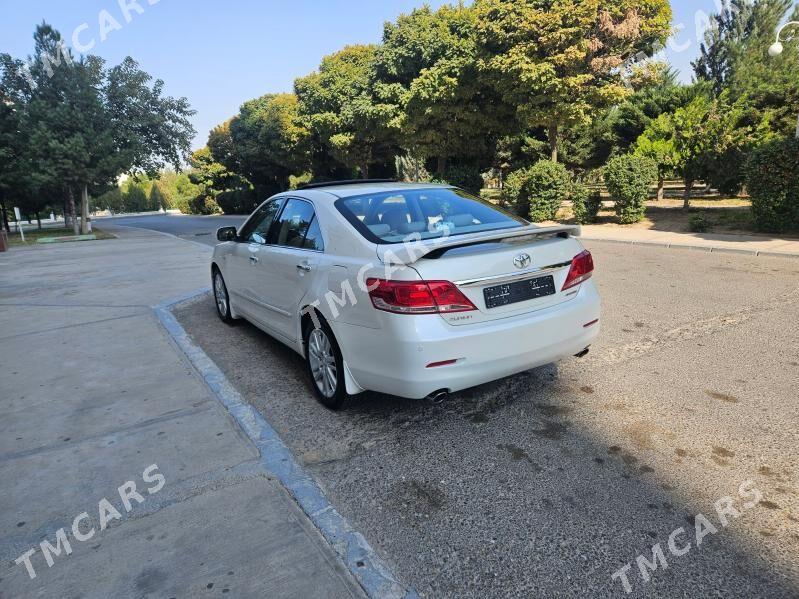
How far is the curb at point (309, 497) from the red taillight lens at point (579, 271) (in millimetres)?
2029

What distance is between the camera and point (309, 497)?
274 centimetres

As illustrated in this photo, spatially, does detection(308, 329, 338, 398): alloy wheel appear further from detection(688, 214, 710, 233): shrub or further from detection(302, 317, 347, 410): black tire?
detection(688, 214, 710, 233): shrub

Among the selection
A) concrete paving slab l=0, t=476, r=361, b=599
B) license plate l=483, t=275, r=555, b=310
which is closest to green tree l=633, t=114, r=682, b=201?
license plate l=483, t=275, r=555, b=310

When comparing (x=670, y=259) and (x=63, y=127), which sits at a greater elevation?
(x=63, y=127)

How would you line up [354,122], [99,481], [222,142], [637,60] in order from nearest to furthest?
[99,481] < [637,60] < [354,122] < [222,142]

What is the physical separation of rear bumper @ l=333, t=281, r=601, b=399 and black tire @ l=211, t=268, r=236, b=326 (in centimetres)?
316

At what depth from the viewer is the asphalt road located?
221cm

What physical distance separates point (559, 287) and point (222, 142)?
172 ft

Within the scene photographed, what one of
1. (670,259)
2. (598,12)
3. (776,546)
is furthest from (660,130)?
(776,546)

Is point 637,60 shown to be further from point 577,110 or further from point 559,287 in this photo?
point 559,287

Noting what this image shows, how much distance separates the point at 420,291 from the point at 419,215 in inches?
43.1

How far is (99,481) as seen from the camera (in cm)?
299

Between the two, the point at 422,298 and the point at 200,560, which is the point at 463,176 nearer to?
the point at 422,298

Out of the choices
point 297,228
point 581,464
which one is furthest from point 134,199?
point 581,464
